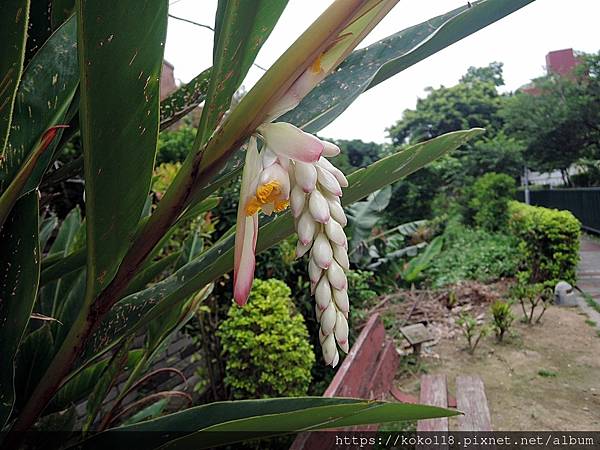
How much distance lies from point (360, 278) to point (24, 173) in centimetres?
289

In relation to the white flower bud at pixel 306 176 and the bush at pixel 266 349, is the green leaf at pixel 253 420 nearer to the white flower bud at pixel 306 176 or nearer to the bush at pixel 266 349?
the white flower bud at pixel 306 176

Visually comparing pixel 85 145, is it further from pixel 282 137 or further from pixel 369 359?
pixel 369 359

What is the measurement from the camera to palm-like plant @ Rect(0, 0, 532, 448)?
29 cm

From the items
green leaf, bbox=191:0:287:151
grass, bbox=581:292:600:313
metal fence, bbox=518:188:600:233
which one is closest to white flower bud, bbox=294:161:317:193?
green leaf, bbox=191:0:287:151

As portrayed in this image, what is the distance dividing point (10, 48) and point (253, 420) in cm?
42

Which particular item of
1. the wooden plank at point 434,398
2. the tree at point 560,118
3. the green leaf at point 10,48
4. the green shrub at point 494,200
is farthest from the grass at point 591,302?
the tree at point 560,118

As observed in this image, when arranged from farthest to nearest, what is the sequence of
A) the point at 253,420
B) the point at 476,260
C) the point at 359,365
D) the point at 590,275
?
the point at 476,260 < the point at 590,275 < the point at 359,365 < the point at 253,420

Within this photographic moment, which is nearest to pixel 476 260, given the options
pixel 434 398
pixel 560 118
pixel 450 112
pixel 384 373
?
pixel 384 373

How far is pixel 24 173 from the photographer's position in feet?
1.27

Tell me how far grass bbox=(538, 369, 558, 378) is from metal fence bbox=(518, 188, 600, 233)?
294 inches

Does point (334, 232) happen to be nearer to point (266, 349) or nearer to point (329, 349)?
point (329, 349)

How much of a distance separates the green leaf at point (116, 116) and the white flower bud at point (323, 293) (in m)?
0.17

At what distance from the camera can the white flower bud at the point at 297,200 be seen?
0.28 m

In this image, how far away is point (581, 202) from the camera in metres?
9.80
